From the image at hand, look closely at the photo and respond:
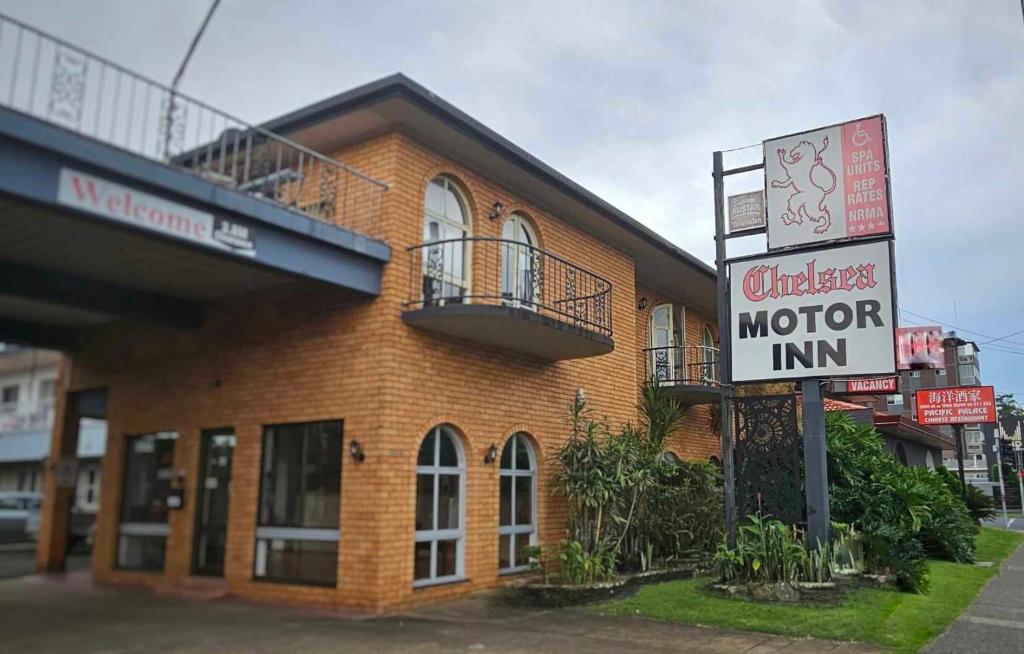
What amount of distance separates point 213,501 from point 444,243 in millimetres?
5160

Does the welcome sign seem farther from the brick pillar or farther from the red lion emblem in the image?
the brick pillar

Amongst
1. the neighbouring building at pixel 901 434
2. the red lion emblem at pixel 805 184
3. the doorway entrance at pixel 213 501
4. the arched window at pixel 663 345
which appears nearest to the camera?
the red lion emblem at pixel 805 184

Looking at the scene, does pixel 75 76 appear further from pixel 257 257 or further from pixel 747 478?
pixel 747 478

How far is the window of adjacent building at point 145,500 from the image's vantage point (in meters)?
12.9

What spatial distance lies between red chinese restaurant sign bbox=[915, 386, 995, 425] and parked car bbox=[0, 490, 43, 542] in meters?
29.6

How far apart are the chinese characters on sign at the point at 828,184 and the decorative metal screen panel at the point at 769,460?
238cm

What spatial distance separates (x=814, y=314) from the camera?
38.1ft

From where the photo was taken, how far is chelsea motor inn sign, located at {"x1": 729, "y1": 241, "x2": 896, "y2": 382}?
1118 centimetres

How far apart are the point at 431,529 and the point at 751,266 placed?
597 cm

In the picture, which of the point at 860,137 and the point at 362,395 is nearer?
the point at 362,395

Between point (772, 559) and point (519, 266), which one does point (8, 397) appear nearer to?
point (519, 266)

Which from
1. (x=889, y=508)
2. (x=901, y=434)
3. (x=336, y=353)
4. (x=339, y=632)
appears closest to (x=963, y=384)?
(x=901, y=434)

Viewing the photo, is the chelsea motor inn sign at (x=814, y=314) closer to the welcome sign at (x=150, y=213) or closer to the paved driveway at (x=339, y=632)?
the paved driveway at (x=339, y=632)

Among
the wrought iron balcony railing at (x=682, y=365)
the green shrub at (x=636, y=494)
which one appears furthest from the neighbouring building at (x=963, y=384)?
the green shrub at (x=636, y=494)
